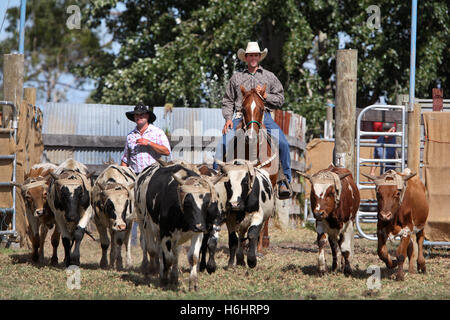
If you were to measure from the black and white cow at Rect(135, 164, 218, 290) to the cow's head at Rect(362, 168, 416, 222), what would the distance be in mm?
2647

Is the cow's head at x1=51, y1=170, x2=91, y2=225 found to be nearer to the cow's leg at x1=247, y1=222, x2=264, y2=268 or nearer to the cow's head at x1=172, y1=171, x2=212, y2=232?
the cow's leg at x1=247, y1=222, x2=264, y2=268

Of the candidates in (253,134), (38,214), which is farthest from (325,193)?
(38,214)

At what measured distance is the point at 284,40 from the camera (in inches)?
1005

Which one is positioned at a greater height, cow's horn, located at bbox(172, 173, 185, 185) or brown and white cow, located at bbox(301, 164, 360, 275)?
cow's horn, located at bbox(172, 173, 185, 185)

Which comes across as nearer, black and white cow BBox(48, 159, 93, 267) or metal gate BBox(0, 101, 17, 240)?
black and white cow BBox(48, 159, 93, 267)

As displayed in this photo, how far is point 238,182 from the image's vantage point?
34.4 feet

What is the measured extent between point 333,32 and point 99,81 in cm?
784

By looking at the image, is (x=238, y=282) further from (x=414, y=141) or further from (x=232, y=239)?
(x=414, y=141)

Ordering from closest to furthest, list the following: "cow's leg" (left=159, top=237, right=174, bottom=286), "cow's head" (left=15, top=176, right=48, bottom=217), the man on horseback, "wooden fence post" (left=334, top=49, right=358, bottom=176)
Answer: "cow's leg" (left=159, top=237, right=174, bottom=286) → "cow's head" (left=15, top=176, right=48, bottom=217) → the man on horseback → "wooden fence post" (left=334, top=49, right=358, bottom=176)

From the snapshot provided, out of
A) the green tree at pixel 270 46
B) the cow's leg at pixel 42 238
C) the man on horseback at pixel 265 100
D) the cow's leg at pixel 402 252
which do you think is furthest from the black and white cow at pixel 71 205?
the green tree at pixel 270 46

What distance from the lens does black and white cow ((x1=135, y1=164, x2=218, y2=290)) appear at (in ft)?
28.8

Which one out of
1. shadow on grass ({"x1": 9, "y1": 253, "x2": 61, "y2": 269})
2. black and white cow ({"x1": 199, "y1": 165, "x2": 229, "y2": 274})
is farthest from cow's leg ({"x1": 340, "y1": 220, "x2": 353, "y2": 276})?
shadow on grass ({"x1": 9, "y1": 253, "x2": 61, "y2": 269})

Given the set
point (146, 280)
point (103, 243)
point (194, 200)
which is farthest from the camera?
point (103, 243)

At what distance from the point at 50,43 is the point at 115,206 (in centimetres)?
3916
